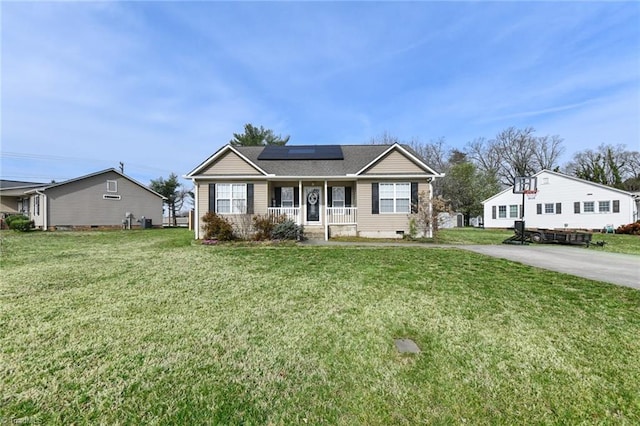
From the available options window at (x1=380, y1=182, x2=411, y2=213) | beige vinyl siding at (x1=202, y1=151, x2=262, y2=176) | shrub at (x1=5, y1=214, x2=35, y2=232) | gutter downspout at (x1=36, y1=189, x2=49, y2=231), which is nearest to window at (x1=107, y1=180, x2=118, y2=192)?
gutter downspout at (x1=36, y1=189, x2=49, y2=231)

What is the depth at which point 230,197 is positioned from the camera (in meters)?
14.9

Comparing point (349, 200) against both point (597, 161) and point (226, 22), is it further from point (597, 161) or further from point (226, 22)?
point (597, 161)

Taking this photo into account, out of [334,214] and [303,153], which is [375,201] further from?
[303,153]

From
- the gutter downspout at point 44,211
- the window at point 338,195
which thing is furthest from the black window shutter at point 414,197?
the gutter downspout at point 44,211

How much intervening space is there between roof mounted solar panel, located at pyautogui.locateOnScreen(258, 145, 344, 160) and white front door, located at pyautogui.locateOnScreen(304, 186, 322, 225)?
2.10m

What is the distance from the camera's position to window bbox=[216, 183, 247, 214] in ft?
48.8

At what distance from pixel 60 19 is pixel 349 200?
1300cm

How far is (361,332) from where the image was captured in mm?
4062

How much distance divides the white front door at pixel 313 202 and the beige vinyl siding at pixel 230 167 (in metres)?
2.94

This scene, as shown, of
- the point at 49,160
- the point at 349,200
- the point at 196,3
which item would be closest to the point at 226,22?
the point at 196,3

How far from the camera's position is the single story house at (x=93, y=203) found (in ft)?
70.7

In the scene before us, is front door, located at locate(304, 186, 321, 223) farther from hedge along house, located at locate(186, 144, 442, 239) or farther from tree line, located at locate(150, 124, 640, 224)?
tree line, located at locate(150, 124, 640, 224)

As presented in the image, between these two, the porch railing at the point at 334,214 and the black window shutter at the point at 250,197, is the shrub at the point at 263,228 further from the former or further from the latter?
the porch railing at the point at 334,214

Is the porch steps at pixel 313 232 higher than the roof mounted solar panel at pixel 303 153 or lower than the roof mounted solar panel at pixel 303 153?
lower
